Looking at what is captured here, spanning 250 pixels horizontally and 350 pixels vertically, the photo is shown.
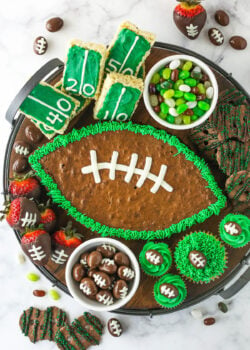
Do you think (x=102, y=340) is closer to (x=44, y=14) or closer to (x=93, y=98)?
(x=93, y=98)

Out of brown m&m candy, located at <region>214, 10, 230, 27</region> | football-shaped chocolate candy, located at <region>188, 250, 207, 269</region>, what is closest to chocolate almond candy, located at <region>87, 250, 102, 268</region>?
football-shaped chocolate candy, located at <region>188, 250, 207, 269</region>

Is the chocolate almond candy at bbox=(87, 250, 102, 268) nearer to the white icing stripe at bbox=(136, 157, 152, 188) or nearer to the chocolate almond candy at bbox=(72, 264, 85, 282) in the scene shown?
the chocolate almond candy at bbox=(72, 264, 85, 282)

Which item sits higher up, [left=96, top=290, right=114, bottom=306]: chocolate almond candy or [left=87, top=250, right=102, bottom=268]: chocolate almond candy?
[left=87, top=250, right=102, bottom=268]: chocolate almond candy

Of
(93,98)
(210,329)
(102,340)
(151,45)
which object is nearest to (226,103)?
(151,45)

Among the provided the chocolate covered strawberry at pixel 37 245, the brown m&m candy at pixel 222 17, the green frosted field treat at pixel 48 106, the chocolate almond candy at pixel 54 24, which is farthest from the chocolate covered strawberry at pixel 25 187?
the brown m&m candy at pixel 222 17

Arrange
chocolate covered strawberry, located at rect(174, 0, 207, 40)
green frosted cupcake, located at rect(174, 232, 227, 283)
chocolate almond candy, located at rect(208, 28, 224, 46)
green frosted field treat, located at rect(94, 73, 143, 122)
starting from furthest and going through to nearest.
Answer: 1. chocolate almond candy, located at rect(208, 28, 224, 46)
2. chocolate covered strawberry, located at rect(174, 0, 207, 40)
3. green frosted cupcake, located at rect(174, 232, 227, 283)
4. green frosted field treat, located at rect(94, 73, 143, 122)

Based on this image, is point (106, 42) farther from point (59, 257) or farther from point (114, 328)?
point (114, 328)
